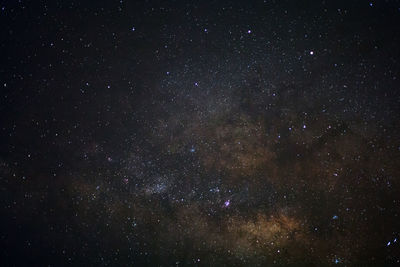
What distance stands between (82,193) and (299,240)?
12.6 feet

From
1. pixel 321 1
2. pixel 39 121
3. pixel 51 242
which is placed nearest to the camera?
pixel 321 1

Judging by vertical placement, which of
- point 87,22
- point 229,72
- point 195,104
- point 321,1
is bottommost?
point 195,104

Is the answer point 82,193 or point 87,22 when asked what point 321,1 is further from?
point 82,193

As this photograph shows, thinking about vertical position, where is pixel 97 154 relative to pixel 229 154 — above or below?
above

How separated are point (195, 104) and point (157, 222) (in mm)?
2202

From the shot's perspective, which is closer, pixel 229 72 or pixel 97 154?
pixel 229 72

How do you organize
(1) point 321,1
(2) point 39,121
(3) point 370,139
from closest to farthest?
(1) point 321,1
(3) point 370,139
(2) point 39,121

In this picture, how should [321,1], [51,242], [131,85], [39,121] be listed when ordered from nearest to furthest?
[321,1] → [131,85] → [39,121] → [51,242]

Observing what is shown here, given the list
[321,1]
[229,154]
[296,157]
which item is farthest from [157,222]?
[321,1]

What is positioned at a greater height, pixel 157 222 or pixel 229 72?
pixel 229 72

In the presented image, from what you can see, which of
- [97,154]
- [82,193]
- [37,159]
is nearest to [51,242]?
[82,193]

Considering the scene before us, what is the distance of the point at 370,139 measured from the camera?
3.77 metres

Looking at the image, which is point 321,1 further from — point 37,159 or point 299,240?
point 37,159

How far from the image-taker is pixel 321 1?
353cm
